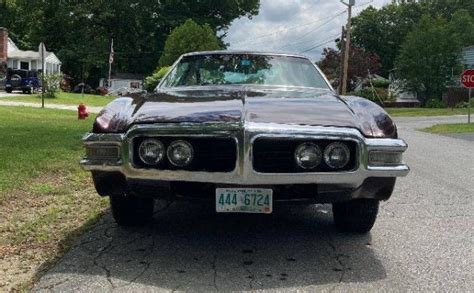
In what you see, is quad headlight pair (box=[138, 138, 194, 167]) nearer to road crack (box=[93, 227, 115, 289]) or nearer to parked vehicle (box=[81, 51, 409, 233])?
parked vehicle (box=[81, 51, 409, 233])

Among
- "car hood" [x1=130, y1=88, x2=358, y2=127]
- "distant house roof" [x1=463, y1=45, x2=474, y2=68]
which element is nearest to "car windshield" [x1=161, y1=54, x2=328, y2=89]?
"car hood" [x1=130, y1=88, x2=358, y2=127]

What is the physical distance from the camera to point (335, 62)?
49844 millimetres

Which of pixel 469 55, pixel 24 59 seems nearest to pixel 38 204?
pixel 469 55

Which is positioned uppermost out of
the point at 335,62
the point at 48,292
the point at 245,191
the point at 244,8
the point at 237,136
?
→ the point at 244,8

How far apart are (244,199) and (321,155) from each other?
58cm

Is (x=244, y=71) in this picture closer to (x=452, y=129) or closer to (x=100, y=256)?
(x=100, y=256)

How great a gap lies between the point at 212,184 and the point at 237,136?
0.39 m

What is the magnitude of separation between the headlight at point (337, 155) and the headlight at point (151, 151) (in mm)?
1092

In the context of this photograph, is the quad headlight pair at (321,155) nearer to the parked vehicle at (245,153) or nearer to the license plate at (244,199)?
the parked vehicle at (245,153)

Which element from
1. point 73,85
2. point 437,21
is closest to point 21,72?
point 73,85

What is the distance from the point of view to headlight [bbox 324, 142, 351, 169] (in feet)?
12.9

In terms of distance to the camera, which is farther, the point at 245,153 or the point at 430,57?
the point at 430,57

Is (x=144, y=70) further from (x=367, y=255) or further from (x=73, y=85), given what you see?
(x=367, y=255)

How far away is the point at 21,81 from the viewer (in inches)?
1500
